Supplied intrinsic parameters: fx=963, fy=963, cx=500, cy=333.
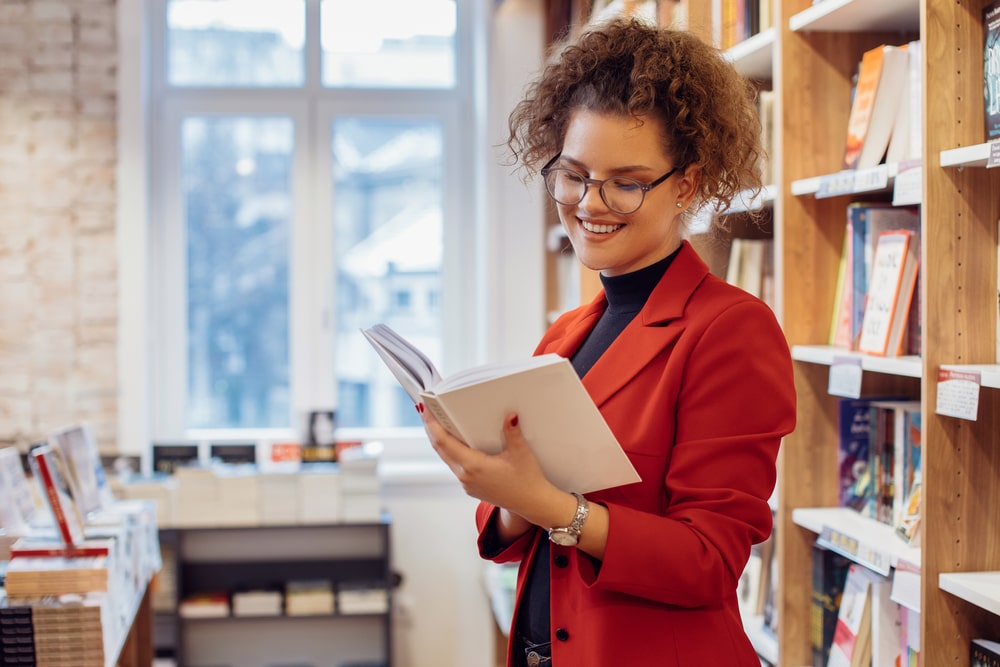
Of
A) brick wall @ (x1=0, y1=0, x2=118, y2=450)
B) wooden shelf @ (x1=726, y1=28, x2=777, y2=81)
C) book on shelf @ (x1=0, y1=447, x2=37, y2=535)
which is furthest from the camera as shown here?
brick wall @ (x1=0, y1=0, x2=118, y2=450)

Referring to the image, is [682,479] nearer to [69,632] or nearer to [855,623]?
[855,623]

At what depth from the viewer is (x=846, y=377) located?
1724 mm

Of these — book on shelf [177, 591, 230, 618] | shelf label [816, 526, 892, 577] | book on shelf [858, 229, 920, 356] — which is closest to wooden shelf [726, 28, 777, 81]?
book on shelf [858, 229, 920, 356]

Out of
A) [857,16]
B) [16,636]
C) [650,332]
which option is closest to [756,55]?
[857,16]

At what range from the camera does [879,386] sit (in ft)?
6.39

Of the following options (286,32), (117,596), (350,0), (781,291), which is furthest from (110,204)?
(781,291)

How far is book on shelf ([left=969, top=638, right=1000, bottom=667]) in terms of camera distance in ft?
4.56

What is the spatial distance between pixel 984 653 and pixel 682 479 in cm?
67

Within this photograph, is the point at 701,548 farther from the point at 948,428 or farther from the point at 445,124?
the point at 445,124

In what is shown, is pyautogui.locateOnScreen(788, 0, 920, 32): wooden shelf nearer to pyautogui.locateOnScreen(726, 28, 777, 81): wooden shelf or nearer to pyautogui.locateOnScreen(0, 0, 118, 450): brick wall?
pyautogui.locateOnScreen(726, 28, 777, 81): wooden shelf

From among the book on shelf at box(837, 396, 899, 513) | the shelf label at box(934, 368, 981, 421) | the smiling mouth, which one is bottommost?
the book on shelf at box(837, 396, 899, 513)

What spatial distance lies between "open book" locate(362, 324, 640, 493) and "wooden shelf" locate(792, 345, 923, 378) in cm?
65

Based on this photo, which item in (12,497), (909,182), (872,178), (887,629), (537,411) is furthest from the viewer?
(12,497)

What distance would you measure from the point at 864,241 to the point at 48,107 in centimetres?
322
